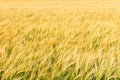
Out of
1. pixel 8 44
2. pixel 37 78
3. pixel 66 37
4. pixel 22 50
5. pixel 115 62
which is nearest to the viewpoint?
pixel 37 78

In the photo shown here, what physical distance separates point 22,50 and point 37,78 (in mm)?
371

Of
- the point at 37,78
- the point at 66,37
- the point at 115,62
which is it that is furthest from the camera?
the point at 66,37

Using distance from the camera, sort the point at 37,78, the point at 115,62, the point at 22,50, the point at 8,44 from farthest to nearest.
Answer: the point at 8,44, the point at 22,50, the point at 115,62, the point at 37,78

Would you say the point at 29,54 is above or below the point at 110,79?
above

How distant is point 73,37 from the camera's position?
246 cm

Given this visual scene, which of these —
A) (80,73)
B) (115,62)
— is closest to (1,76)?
(80,73)

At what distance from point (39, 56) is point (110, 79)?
0.49 meters

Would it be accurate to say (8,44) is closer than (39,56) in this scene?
No

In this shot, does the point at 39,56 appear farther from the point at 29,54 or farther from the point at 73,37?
the point at 73,37

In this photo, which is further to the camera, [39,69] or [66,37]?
[66,37]

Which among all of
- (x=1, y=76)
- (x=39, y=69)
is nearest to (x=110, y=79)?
(x=39, y=69)

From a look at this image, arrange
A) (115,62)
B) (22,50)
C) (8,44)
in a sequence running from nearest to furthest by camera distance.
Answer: (115,62)
(22,50)
(8,44)

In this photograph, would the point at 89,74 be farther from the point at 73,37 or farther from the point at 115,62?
the point at 73,37

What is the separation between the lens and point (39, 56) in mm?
1727
